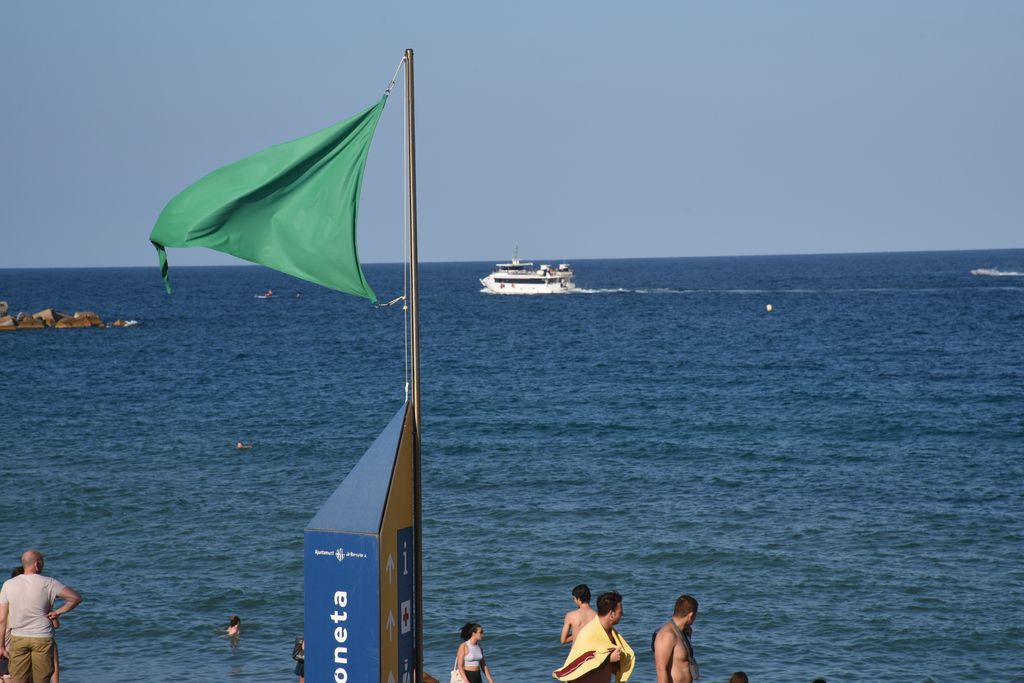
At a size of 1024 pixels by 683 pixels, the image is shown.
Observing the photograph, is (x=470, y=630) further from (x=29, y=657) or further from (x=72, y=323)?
(x=72, y=323)

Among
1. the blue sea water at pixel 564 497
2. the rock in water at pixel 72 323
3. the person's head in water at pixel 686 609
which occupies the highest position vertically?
the person's head in water at pixel 686 609

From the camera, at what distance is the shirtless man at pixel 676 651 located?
10.4 m

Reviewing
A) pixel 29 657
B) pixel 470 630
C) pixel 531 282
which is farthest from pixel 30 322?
pixel 29 657

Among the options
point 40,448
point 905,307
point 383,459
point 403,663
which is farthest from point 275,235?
point 905,307

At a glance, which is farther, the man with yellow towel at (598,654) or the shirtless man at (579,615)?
the shirtless man at (579,615)

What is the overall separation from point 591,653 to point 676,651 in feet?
2.59

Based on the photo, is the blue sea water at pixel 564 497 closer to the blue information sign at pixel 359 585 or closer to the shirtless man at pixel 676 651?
the shirtless man at pixel 676 651

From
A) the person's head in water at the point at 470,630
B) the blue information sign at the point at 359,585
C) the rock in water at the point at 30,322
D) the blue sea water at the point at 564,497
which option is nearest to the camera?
the blue information sign at the point at 359,585

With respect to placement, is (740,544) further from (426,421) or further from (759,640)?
(426,421)

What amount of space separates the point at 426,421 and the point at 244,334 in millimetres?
50626

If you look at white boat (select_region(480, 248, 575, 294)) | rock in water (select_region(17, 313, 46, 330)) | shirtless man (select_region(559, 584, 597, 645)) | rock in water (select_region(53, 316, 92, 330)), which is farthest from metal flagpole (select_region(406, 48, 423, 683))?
white boat (select_region(480, 248, 575, 294))

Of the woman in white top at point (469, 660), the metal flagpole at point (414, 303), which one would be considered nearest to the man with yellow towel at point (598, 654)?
the metal flagpole at point (414, 303)

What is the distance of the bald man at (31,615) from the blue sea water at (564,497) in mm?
7171

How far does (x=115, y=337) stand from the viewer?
8662cm
